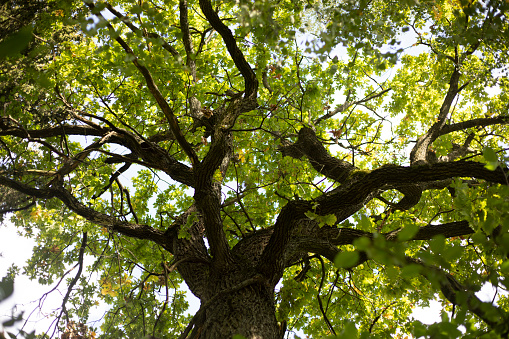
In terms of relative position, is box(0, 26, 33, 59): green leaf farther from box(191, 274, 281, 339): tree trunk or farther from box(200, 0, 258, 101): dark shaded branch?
box(200, 0, 258, 101): dark shaded branch

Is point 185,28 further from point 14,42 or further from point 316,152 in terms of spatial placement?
point 14,42

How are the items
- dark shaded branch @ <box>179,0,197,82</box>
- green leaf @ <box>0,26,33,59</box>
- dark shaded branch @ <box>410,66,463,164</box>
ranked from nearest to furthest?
green leaf @ <box>0,26,33,59</box> → dark shaded branch @ <box>179,0,197,82</box> → dark shaded branch @ <box>410,66,463,164</box>

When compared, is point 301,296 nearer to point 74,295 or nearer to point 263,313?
point 263,313

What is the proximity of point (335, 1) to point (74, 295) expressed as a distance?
5.71 metres

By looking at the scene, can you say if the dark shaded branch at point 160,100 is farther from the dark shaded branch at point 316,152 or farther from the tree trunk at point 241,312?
the dark shaded branch at point 316,152

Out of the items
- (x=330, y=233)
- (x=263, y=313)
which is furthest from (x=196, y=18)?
(x=263, y=313)

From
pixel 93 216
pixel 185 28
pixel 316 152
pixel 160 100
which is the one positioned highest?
pixel 185 28

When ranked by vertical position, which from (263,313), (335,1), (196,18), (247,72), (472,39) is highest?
(196,18)

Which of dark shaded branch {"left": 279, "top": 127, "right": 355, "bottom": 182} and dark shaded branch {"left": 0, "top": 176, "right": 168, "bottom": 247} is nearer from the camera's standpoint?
dark shaded branch {"left": 0, "top": 176, "right": 168, "bottom": 247}

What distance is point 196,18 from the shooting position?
27.8 ft

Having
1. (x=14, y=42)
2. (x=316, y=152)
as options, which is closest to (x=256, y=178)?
(x=316, y=152)

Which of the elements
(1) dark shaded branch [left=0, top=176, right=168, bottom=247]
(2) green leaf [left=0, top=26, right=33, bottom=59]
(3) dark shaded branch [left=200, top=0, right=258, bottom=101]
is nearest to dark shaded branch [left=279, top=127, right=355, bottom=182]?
(3) dark shaded branch [left=200, top=0, right=258, bottom=101]

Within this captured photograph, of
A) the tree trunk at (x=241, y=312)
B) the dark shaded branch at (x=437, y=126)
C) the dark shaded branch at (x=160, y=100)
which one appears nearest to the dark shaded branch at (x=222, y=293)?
the tree trunk at (x=241, y=312)

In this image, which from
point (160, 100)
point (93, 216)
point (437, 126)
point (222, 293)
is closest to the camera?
point (222, 293)
